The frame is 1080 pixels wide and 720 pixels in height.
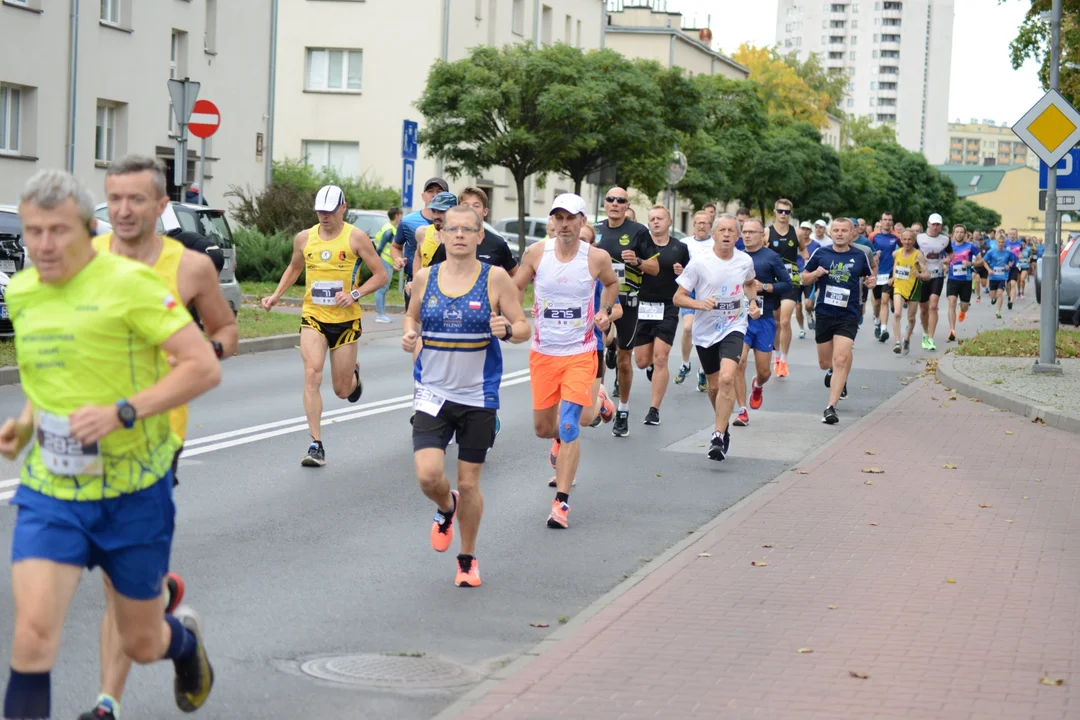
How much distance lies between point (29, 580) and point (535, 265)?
5.74 metres

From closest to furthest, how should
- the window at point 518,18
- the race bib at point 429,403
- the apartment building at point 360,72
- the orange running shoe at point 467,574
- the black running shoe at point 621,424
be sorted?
the race bib at point 429,403 < the orange running shoe at point 467,574 < the black running shoe at point 621,424 < the apartment building at point 360,72 < the window at point 518,18

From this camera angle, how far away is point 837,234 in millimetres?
15188

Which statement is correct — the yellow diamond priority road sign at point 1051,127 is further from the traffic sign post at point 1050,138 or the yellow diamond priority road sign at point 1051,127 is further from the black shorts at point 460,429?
the black shorts at point 460,429

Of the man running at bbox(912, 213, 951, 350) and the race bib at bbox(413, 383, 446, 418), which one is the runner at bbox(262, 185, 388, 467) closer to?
the race bib at bbox(413, 383, 446, 418)

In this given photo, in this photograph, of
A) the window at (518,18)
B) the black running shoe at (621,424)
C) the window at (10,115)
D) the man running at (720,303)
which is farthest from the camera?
the window at (518,18)

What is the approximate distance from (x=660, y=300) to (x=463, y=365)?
6237 millimetres

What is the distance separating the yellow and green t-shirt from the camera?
13.4 ft

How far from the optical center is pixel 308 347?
424 inches

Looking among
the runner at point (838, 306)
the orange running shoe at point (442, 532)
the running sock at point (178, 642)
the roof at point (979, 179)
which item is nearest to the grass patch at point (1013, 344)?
the runner at point (838, 306)

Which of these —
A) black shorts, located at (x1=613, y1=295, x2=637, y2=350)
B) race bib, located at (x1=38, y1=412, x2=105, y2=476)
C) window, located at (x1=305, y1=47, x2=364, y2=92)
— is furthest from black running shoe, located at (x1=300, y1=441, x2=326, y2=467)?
window, located at (x1=305, y1=47, x2=364, y2=92)

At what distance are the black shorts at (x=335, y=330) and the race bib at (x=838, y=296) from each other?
17.6 feet

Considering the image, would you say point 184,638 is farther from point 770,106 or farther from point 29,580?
point 770,106

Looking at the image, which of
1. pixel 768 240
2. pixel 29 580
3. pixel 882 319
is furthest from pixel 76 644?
pixel 882 319

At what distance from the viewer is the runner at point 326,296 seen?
10.6 m
